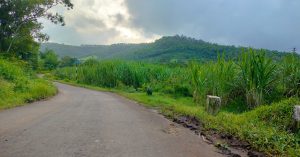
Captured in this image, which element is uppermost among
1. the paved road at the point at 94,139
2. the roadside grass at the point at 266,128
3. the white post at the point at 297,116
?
the white post at the point at 297,116

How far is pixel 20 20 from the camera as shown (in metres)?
35.2

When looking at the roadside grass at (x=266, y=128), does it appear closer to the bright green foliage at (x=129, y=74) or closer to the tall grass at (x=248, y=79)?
the tall grass at (x=248, y=79)

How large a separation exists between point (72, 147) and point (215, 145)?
3247mm

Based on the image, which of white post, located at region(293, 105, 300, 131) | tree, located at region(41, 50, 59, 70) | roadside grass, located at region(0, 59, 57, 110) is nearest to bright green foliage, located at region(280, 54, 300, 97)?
white post, located at region(293, 105, 300, 131)

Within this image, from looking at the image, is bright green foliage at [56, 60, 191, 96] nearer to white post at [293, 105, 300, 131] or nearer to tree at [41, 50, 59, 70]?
white post at [293, 105, 300, 131]

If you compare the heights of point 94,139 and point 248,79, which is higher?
point 248,79

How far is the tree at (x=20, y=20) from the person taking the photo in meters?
33.8

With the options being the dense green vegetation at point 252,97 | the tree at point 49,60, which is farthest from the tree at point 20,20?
the tree at point 49,60

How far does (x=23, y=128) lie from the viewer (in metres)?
9.45

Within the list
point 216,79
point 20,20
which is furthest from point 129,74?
point 216,79

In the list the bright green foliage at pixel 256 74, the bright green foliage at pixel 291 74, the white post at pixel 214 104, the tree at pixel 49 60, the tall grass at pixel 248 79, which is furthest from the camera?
the tree at pixel 49 60

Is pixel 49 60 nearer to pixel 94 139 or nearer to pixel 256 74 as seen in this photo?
pixel 256 74

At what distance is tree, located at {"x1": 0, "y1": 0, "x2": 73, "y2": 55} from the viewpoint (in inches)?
1330

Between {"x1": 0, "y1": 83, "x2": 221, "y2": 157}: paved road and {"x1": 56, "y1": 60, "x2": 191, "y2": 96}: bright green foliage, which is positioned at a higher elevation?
{"x1": 56, "y1": 60, "x2": 191, "y2": 96}: bright green foliage
